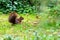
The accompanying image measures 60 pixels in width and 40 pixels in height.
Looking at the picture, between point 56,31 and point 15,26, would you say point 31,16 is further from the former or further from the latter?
point 56,31

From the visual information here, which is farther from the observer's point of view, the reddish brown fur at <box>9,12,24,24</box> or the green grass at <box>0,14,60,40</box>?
the reddish brown fur at <box>9,12,24,24</box>

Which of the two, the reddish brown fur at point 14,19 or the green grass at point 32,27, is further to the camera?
the reddish brown fur at point 14,19

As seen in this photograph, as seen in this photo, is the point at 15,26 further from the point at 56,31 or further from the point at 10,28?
the point at 56,31

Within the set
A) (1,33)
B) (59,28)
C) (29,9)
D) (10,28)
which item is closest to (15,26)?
(10,28)

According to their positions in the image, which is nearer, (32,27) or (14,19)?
(32,27)

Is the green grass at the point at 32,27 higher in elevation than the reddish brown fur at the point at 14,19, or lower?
lower

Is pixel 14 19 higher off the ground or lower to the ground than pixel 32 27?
higher

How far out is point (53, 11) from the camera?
7.99 m

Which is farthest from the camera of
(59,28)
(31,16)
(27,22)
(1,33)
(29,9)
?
(29,9)

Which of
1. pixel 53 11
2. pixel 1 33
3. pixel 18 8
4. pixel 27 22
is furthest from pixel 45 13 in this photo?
pixel 18 8

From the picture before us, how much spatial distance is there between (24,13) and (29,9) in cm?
32

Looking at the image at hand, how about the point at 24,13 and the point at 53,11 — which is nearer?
the point at 53,11

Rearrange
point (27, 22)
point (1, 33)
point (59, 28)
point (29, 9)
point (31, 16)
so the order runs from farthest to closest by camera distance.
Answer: point (29, 9)
point (31, 16)
point (27, 22)
point (59, 28)
point (1, 33)

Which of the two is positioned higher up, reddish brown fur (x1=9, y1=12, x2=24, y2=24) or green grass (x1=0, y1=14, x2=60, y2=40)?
reddish brown fur (x1=9, y1=12, x2=24, y2=24)
